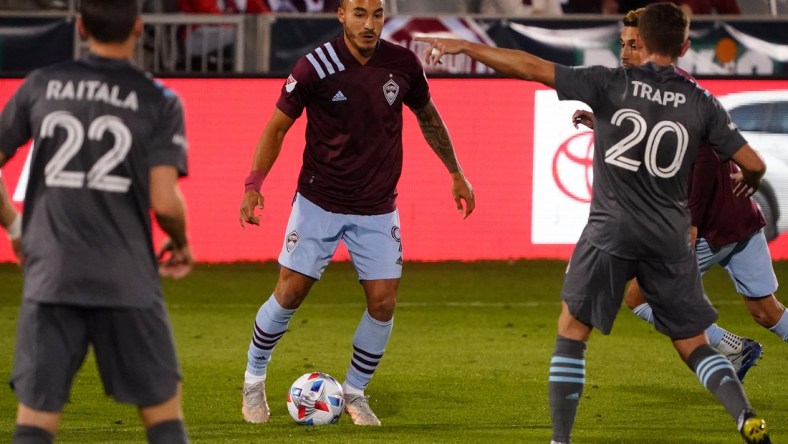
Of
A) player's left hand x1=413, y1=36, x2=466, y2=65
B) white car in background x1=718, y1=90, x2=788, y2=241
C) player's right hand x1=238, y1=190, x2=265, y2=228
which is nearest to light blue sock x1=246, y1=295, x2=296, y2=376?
player's right hand x1=238, y1=190, x2=265, y2=228

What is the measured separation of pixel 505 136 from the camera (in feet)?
39.5

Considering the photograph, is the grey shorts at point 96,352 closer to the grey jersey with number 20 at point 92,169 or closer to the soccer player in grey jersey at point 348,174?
the grey jersey with number 20 at point 92,169

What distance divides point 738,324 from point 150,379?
688cm

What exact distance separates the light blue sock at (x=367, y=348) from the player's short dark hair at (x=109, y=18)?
2939 mm

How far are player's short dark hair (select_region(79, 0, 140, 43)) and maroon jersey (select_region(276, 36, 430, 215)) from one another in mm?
2490

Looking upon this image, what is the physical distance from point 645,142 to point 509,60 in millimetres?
629

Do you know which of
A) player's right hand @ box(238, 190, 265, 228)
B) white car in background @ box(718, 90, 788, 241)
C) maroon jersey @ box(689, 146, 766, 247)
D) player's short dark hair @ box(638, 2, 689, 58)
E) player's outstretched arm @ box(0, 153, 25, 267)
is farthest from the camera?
white car in background @ box(718, 90, 788, 241)

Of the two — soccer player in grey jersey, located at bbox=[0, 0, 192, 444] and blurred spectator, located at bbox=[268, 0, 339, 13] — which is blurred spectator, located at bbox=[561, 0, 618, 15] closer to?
blurred spectator, located at bbox=[268, 0, 339, 13]

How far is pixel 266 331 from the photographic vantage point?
6848 millimetres

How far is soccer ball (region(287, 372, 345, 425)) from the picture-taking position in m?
6.73

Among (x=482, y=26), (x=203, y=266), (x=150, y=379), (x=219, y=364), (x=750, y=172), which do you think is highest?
(x=750, y=172)

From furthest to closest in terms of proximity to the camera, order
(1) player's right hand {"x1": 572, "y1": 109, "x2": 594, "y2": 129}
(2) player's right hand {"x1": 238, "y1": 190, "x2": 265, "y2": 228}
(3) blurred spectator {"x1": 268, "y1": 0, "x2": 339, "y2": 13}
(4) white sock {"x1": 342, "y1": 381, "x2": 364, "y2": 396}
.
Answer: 1. (3) blurred spectator {"x1": 268, "y1": 0, "x2": 339, "y2": 13}
2. (4) white sock {"x1": 342, "y1": 381, "x2": 364, "y2": 396}
3. (2) player's right hand {"x1": 238, "y1": 190, "x2": 265, "y2": 228}
4. (1) player's right hand {"x1": 572, "y1": 109, "x2": 594, "y2": 129}

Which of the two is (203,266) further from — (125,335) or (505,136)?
(125,335)

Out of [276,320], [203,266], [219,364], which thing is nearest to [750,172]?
[276,320]
